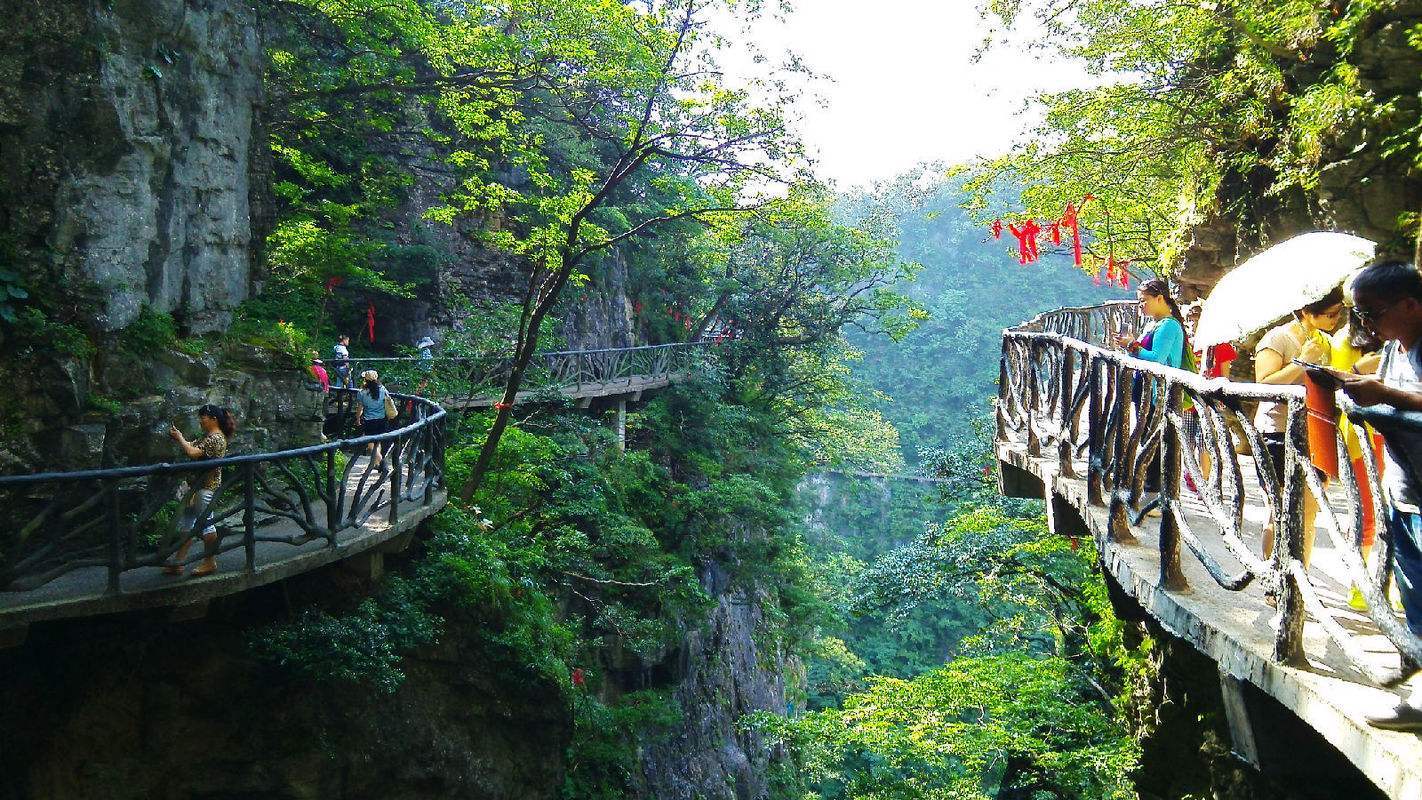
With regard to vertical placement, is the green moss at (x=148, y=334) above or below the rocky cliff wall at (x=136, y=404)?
above

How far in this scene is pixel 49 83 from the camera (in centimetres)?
578

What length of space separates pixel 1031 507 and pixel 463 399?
1120cm

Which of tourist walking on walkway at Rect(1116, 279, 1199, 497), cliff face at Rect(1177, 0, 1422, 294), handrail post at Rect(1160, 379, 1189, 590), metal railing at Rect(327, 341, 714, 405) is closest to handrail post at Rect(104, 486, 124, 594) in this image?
handrail post at Rect(1160, 379, 1189, 590)

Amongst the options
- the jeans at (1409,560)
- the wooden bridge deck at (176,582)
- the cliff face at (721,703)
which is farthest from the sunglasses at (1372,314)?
the cliff face at (721,703)

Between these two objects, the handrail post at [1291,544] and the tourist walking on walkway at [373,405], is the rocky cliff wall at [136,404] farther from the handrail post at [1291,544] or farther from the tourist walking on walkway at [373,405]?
the handrail post at [1291,544]

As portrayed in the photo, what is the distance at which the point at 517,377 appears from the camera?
962 centimetres

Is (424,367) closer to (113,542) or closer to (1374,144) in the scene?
(113,542)

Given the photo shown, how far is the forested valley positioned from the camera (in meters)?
5.76

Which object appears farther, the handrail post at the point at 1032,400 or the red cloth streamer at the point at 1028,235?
the red cloth streamer at the point at 1028,235

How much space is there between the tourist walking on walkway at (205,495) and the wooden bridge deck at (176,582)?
80 millimetres

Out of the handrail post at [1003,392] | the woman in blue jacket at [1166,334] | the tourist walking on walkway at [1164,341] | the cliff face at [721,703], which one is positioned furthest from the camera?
the cliff face at [721,703]

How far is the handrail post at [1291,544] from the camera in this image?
252cm

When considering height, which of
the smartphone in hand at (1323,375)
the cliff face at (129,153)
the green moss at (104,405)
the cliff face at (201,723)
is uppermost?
the cliff face at (129,153)

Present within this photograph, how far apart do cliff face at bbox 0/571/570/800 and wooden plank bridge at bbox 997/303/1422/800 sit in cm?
546
